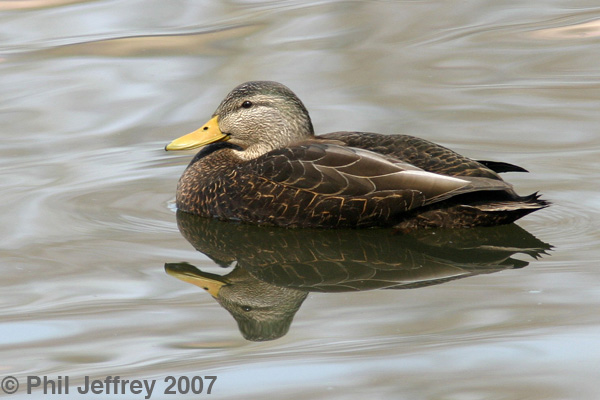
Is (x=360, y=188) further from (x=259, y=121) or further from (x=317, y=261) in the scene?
(x=259, y=121)

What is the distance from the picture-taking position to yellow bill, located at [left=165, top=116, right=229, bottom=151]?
8.56m

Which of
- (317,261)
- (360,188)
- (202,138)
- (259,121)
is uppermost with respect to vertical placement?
(259,121)

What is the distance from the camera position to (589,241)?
23.8 ft

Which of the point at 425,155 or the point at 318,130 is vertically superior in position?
the point at 425,155

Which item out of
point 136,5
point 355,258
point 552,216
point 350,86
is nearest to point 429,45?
point 350,86

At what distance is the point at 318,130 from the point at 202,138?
1.92 m

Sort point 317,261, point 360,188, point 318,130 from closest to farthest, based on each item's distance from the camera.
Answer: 1. point 317,261
2. point 360,188
3. point 318,130

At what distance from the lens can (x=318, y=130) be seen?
10.3m

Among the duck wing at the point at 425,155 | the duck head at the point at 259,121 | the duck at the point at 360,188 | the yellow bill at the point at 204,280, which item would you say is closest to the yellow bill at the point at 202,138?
the duck head at the point at 259,121

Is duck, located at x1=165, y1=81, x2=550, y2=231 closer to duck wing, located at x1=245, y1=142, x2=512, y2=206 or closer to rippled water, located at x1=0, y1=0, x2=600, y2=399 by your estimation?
duck wing, located at x1=245, y1=142, x2=512, y2=206

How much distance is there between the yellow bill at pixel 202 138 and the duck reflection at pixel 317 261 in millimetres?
747

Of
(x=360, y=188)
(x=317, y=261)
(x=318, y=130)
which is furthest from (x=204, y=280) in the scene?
(x=318, y=130)

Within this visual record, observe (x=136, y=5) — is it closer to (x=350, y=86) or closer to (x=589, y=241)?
(x=350, y=86)

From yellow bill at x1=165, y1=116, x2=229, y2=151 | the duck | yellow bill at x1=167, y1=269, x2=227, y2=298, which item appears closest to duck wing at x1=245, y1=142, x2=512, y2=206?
the duck
